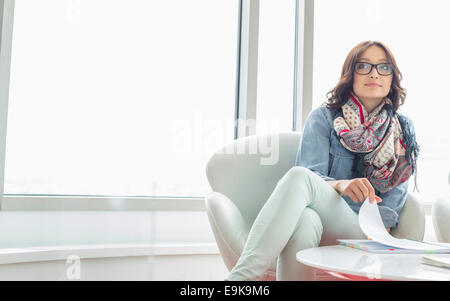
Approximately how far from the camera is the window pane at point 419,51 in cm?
280

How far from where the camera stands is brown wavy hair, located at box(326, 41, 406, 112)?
1.74m

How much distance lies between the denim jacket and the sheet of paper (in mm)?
357

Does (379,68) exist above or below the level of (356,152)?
above

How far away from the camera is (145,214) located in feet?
7.05

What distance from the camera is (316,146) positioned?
1663 mm

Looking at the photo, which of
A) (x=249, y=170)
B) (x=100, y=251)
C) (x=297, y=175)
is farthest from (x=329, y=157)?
(x=100, y=251)

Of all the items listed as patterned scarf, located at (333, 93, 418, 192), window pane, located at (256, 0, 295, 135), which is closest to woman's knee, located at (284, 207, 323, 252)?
patterned scarf, located at (333, 93, 418, 192)

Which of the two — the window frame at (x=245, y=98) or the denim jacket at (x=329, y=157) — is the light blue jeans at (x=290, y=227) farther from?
the window frame at (x=245, y=98)

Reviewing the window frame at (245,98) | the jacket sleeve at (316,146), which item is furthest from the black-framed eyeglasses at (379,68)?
the window frame at (245,98)

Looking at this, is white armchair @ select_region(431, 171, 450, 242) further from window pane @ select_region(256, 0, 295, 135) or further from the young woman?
window pane @ select_region(256, 0, 295, 135)

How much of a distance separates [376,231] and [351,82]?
77 cm

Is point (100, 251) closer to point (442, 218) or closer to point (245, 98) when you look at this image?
point (245, 98)
